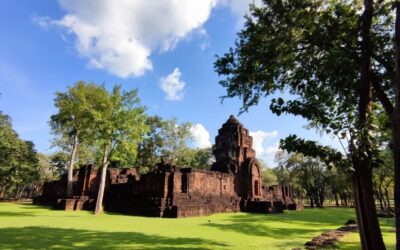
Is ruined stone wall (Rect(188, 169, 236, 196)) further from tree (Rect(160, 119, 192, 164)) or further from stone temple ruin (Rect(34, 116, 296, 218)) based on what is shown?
tree (Rect(160, 119, 192, 164))

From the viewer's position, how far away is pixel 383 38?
28.8 ft

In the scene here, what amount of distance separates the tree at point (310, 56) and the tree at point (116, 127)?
1405cm

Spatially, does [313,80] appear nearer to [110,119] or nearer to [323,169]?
[110,119]

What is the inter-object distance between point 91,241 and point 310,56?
9042 millimetres

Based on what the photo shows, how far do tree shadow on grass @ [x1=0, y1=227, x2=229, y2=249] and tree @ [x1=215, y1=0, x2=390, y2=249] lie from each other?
488 centimetres

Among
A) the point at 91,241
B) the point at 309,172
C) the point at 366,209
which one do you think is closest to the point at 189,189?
the point at 91,241

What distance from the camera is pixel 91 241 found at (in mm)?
9516

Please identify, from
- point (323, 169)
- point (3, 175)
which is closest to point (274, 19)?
point (3, 175)

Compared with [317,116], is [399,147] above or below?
below

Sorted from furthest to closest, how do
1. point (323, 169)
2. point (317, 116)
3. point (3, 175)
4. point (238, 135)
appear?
point (323, 169) < point (3, 175) < point (238, 135) < point (317, 116)

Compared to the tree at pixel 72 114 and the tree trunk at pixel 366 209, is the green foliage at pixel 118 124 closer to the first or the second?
the tree at pixel 72 114

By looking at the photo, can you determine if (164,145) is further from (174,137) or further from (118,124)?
(118,124)

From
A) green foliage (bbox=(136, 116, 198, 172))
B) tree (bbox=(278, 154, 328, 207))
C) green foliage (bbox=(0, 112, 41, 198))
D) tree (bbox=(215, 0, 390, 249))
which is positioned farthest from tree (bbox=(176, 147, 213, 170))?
tree (bbox=(215, 0, 390, 249))

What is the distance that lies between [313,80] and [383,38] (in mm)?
2216
